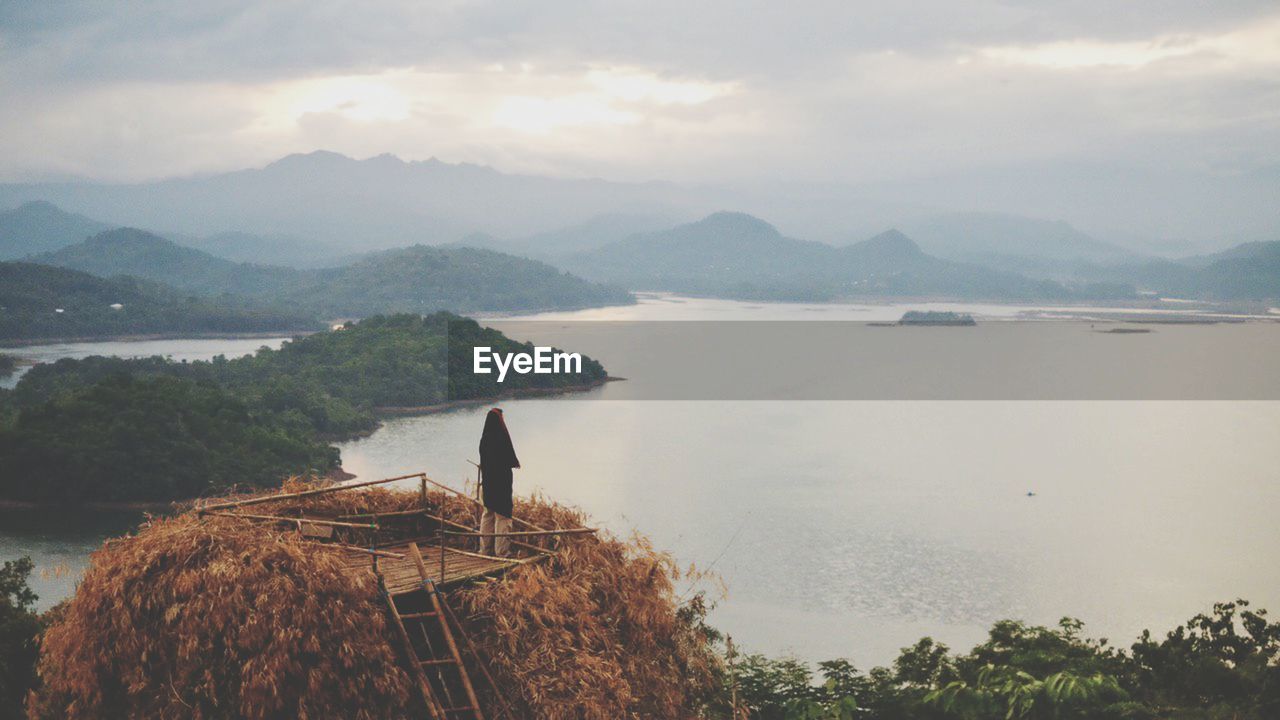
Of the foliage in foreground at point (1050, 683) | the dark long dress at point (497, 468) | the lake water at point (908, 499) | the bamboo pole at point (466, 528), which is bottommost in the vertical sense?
the lake water at point (908, 499)

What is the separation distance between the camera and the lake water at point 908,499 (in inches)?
743

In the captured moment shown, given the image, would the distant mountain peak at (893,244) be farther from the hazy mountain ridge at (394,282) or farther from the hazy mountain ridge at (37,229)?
the hazy mountain ridge at (37,229)

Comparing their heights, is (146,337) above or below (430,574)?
below

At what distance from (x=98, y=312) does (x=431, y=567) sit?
7373 cm

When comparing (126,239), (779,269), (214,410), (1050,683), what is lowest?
(214,410)

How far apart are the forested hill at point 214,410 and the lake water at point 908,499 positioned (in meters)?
2.35

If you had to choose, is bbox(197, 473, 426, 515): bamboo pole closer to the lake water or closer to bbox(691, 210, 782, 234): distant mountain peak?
the lake water

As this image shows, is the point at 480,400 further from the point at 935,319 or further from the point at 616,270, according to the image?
the point at 616,270

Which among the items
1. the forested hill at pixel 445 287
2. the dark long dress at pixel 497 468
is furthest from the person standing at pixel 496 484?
A: the forested hill at pixel 445 287

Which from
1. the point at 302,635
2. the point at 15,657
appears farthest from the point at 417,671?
the point at 15,657

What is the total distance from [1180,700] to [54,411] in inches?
1211

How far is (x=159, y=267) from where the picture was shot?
393ft

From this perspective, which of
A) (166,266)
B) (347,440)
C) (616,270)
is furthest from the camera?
(616,270)

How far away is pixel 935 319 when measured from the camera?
292ft
